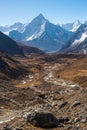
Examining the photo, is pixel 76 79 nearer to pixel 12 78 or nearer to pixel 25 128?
pixel 12 78

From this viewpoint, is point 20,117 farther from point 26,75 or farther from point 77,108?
point 26,75

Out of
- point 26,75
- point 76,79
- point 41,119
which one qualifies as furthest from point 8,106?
point 26,75

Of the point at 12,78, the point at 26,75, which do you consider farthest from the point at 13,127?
the point at 26,75

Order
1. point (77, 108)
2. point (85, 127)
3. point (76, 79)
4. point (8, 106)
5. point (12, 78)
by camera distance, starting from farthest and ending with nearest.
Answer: point (12, 78) < point (76, 79) < point (8, 106) < point (77, 108) < point (85, 127)

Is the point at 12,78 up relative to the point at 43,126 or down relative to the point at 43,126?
down

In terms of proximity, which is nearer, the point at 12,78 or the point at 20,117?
the point at 20,117

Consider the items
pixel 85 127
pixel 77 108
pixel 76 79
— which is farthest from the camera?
pixel 76 79
